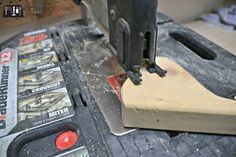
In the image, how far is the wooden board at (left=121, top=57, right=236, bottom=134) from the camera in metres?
0.36

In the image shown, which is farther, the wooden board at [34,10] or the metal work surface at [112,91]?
the wooden board at [34,10]

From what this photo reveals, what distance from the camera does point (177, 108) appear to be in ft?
1.18

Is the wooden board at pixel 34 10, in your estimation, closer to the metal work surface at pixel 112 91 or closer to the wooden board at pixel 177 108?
the metal work surface at pixel 112 91

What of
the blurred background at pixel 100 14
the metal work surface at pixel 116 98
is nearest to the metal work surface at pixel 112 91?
the metal work surface at pixel 116 98

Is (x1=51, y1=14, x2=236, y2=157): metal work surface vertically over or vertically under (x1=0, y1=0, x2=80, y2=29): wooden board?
under

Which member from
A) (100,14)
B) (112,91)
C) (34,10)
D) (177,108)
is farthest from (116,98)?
(34,10)

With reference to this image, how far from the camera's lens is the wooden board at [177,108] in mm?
357

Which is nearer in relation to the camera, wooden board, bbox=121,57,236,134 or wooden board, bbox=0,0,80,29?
wooden board, bbox=121,57,236,134

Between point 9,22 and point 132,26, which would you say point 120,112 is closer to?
point 132,26

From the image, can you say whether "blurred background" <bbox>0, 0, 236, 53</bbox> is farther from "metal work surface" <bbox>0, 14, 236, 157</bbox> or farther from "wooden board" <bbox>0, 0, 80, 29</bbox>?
"metal work surface" <bbox>0, 14, 236, 157</bbox>

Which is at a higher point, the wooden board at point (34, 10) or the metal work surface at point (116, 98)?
the wooden board at point (34, 10)

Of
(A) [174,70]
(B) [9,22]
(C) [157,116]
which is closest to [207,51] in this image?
(A) [174,70]

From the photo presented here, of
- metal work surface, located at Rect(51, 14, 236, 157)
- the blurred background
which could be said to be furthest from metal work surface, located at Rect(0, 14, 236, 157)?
the blurred background

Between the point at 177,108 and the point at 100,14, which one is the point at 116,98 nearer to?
the point at 177,108
